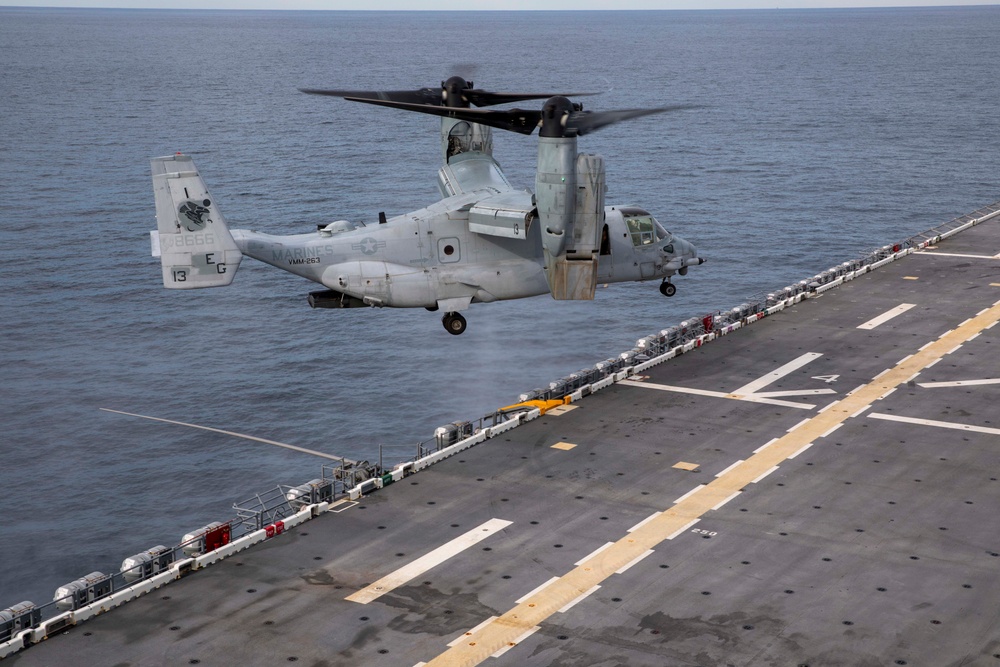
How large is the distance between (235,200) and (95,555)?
68.8 metres

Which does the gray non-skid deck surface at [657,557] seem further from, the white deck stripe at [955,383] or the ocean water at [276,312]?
the ocean water at [276,312]

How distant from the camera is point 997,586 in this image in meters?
33.5

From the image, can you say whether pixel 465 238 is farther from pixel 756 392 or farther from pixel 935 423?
pixel 935 423

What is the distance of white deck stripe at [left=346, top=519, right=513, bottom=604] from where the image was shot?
33.4 meters

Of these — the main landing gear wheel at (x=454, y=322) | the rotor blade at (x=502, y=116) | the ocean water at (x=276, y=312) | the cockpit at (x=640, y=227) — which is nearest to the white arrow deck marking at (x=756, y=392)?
the cockpit at (x=640, y=227)

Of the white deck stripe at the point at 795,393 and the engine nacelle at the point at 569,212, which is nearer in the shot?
the engine nacelle at the point at 569,212

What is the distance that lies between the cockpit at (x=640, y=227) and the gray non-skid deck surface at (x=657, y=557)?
21.0 ft

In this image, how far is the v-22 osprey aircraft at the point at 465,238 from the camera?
42.2 m

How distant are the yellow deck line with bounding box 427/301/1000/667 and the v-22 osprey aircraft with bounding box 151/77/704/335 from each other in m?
8.67

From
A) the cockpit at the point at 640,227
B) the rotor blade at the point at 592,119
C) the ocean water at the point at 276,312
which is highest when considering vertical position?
the rotor blade at the point at 592,119

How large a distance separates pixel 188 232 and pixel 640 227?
1836 centimetres

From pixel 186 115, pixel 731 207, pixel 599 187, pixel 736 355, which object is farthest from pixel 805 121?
pixel 599 187

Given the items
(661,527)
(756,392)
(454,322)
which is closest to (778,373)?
(756,392)

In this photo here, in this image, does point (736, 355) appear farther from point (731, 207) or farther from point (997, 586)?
point (731, 207)
